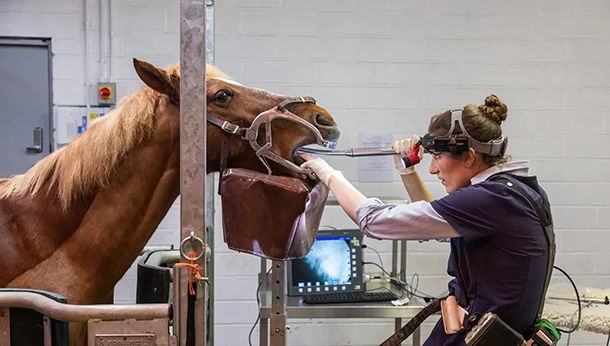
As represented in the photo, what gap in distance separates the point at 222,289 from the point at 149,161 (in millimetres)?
1816

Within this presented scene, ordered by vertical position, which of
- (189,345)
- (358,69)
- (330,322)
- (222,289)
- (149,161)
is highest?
(358,69)

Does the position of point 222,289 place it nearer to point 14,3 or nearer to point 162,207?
point 162,207

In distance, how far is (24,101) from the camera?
8.79 ft

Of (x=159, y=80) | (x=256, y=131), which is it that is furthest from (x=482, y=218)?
(x=159, y=80)

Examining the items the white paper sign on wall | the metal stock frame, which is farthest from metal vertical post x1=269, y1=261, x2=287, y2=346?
the white paper sign on wall

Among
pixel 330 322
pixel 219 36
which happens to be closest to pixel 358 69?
pixel 219 36

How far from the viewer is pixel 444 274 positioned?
293cm

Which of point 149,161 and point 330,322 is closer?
point 149,161

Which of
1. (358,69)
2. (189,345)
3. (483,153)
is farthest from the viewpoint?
(358,69)

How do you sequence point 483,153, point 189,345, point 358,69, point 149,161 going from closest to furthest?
point 189,345, point 149,161, point 483,153, point 358,69

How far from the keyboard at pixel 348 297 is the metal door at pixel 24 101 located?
1762 mm

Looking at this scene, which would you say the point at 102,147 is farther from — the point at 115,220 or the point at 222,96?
the point at 222,96

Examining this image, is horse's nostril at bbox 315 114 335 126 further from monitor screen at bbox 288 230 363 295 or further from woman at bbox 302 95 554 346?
monitor screen at bbox 288 230 363 295

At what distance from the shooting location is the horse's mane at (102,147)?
112 cm
